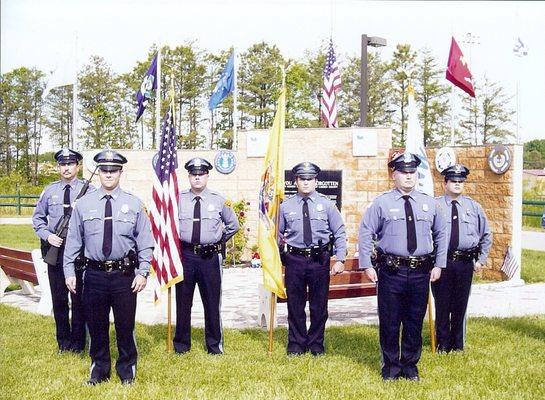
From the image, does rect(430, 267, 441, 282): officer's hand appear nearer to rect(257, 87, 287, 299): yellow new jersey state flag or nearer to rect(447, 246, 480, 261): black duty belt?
rect(447, 246, 480, 261): black duty belt

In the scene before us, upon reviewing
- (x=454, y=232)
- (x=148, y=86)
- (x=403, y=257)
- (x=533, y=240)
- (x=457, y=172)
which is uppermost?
(x=148, y=86)

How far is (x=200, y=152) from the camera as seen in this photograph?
15852 millimetres

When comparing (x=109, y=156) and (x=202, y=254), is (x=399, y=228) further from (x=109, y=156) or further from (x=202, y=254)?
(x=109, y=156)

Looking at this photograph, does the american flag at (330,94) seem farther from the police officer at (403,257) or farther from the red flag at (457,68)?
the police officer at (403,257)

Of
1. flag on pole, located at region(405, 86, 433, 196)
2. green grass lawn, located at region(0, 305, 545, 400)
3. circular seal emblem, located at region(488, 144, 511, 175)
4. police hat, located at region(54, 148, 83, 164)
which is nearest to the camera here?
green grass lawn, located at region(0, 305, 545, 400)

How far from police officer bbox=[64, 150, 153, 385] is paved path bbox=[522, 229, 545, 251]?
15467mm

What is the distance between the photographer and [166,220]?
7.13 meters

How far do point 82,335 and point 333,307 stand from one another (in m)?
4.19

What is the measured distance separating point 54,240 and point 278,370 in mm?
2763

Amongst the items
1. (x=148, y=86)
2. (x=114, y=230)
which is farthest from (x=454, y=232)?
(x=148, y=86)

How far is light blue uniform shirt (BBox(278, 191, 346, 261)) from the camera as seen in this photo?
23.1ft

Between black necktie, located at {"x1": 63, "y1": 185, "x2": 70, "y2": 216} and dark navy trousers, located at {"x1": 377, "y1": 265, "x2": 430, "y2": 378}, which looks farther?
black necktie, located at {"x1": 63, "y1": 185, "x2": 70, "y2": 216}

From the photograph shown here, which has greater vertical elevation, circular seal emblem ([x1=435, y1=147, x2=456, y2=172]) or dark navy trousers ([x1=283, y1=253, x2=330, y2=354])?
circular seal emblem ([x1=435, y1=147, x2=456, y2=172])

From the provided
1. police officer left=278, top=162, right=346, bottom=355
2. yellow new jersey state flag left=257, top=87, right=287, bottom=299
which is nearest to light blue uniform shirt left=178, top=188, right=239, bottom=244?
yellow new jersey state flag left=257, top=87, right=287, bottom=299
